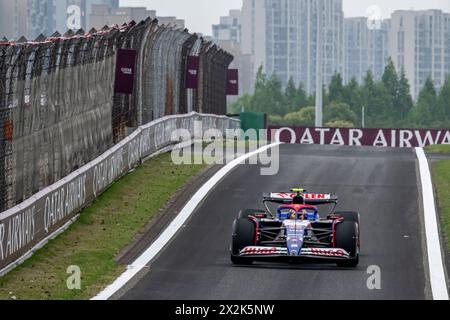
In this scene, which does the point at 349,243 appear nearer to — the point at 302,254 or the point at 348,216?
the point at 302,254

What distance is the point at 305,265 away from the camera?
67.7 ft

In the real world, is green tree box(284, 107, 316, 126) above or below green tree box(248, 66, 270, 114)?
below

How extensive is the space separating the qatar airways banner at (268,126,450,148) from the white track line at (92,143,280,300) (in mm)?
22001

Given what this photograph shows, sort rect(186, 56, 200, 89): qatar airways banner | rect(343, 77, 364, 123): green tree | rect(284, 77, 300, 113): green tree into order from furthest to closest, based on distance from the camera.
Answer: rect(284, 77, 300, 113): green tree, rect(343, 77, 364, 123): green tree, rect(186, 56, 200, 89): qatar airways banner

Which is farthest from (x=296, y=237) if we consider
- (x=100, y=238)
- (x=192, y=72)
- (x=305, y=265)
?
(x=192, y=72)

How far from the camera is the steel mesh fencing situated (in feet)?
68.5

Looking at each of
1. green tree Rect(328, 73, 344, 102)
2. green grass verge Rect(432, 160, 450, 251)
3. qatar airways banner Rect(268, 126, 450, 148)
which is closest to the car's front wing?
green grass verge Rect(432, 160, 450, 251)

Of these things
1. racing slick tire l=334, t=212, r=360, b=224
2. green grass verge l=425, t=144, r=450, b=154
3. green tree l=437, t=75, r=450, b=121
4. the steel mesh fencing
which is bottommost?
green tree l=437, t=75, r=450, b=121

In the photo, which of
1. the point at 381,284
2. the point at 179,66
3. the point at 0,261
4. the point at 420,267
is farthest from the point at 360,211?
the point at 179,66

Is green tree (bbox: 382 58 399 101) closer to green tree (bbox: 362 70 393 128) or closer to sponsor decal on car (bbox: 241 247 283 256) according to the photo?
green tree (bbox: 362 70 393 128)

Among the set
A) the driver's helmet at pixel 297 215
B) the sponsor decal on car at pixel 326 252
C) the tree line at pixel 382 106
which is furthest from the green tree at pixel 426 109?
the sponsor decal on car at pixel 326 252

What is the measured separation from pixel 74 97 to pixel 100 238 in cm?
382
